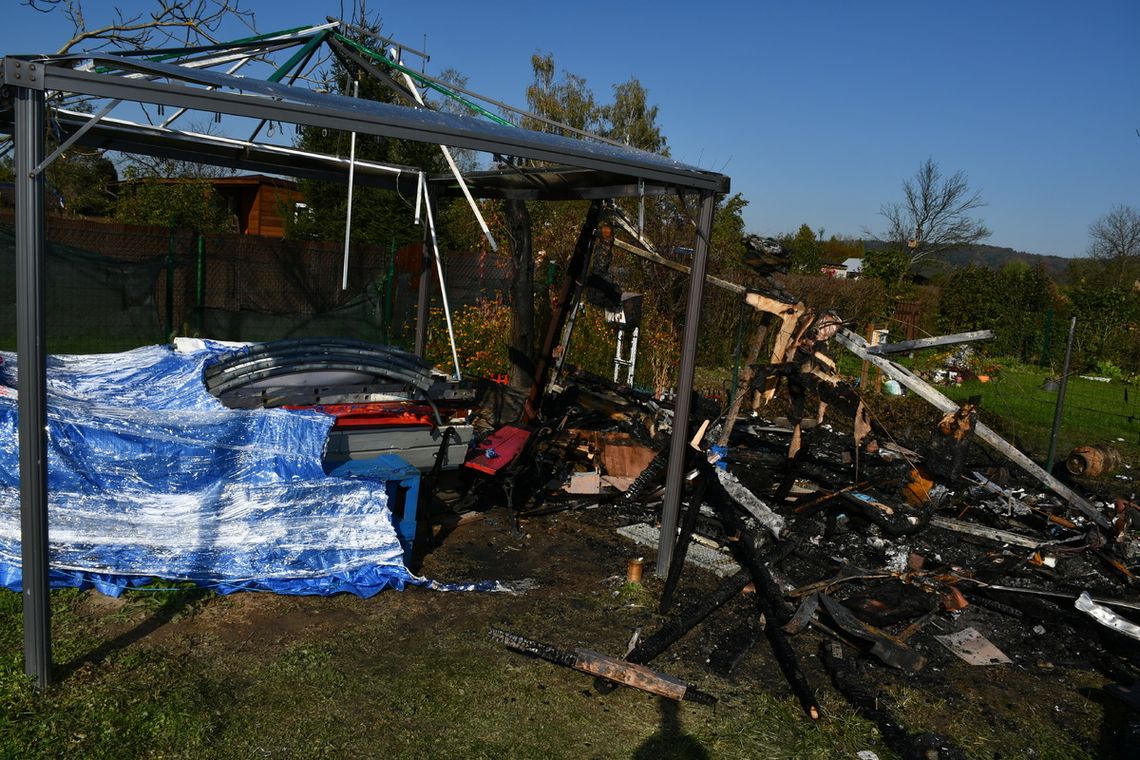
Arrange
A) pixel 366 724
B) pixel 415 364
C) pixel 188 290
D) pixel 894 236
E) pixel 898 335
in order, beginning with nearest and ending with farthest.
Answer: pixel 366 724 → pixel 415 364 → pixel 188 290 → pixel 898 335 → pixel 894 236

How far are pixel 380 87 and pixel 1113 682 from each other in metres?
12.3

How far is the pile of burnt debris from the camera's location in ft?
16.4

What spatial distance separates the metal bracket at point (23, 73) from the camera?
329 cm

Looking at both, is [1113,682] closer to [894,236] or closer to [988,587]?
[988,587]

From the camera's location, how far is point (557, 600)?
542 centimetres

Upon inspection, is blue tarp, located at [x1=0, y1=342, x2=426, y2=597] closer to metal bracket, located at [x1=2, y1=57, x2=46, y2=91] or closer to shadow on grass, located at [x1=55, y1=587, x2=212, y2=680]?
shadow on grass, located at [x1=55, y1=587, x2=212, y2=680]

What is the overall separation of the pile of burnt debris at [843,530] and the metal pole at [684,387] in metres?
0.10

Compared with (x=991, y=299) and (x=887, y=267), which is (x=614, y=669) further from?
(x=887, y=267)

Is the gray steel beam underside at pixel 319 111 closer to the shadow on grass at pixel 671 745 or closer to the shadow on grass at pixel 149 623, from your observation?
the shadow on grass at pixel 149 623

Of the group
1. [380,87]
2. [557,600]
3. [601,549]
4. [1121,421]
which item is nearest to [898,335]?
[1121,421]

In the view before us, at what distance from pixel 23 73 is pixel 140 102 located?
1.39ft

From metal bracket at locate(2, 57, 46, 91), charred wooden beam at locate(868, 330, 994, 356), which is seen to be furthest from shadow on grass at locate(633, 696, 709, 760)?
metal bracket at locate(2, 57, 46, 91)

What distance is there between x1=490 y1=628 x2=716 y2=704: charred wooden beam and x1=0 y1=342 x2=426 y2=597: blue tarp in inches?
45.1

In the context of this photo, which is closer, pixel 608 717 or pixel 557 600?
pixel 608 717
